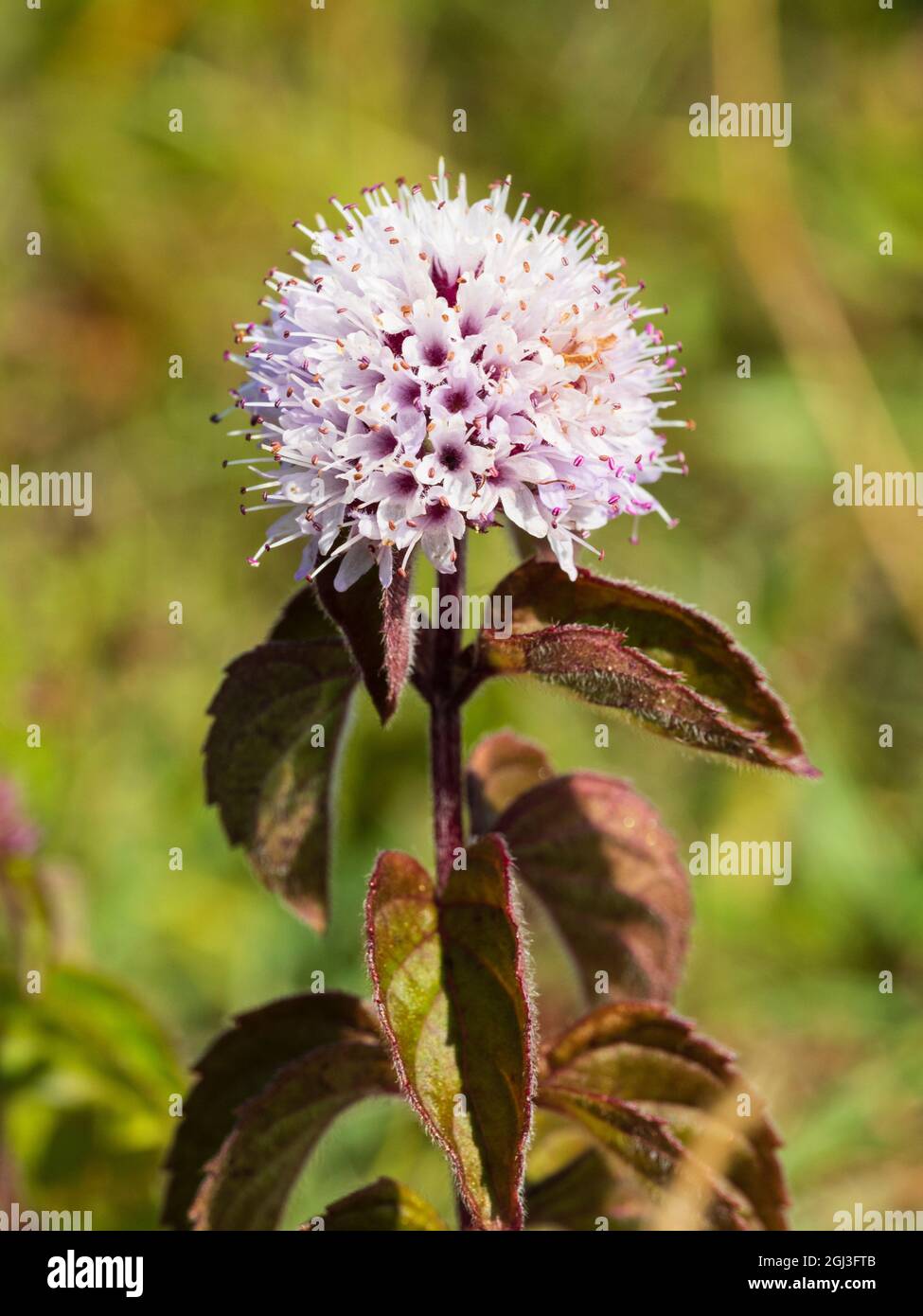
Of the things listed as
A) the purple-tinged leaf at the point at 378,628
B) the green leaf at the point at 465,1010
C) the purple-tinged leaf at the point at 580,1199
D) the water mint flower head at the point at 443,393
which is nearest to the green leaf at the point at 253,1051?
the green leaf at the point at 465,1010

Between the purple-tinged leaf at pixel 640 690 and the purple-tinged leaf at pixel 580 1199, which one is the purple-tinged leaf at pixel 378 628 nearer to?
the purple-tinged leaf at pixel 640 690

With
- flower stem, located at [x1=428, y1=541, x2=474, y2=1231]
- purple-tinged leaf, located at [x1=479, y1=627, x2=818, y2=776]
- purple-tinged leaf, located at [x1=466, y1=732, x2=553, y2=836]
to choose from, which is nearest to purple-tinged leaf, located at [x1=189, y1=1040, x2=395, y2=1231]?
flower stem, located at [x1=428, y1=541, x2=474, y2=1231]

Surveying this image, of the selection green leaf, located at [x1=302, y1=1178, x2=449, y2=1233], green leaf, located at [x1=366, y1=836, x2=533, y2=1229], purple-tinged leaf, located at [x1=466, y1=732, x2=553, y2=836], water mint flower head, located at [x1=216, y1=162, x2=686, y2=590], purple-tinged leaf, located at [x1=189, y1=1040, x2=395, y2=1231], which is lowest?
green leaf, located at [x1=302, y1=1178, x2=449, y2=1233]

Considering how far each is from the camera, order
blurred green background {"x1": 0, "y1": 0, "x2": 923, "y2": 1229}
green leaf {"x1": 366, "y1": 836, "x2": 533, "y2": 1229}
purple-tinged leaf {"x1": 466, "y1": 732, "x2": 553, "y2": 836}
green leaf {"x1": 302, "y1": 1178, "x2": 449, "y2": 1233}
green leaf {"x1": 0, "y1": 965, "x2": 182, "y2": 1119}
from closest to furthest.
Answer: green leaf {"x1": 366, "y1": 836, "x2": 533, "y2": 1229}
green leaf {"x1": 302, "y1": 1178, "x2": 449, "y2": 1233}
purple-tinged leaf {"x1": 466, "y1": 732, "x2": 553, "y2": 836}
green leaf {"x1": 0, "y1": 965, "x2": 182, "y2": 1119}
blurred green background {"x1": 0, "y1": 0, "x2": 923, "y2": 1229}

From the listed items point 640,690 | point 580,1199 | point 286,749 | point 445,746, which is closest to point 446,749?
→ point 445,746

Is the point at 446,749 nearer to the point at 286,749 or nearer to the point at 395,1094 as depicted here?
the point at 286,749

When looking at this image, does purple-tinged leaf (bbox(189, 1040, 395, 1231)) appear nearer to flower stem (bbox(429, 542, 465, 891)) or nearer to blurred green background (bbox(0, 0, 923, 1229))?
flower stem (bbox(429, 542, 465, 891))
